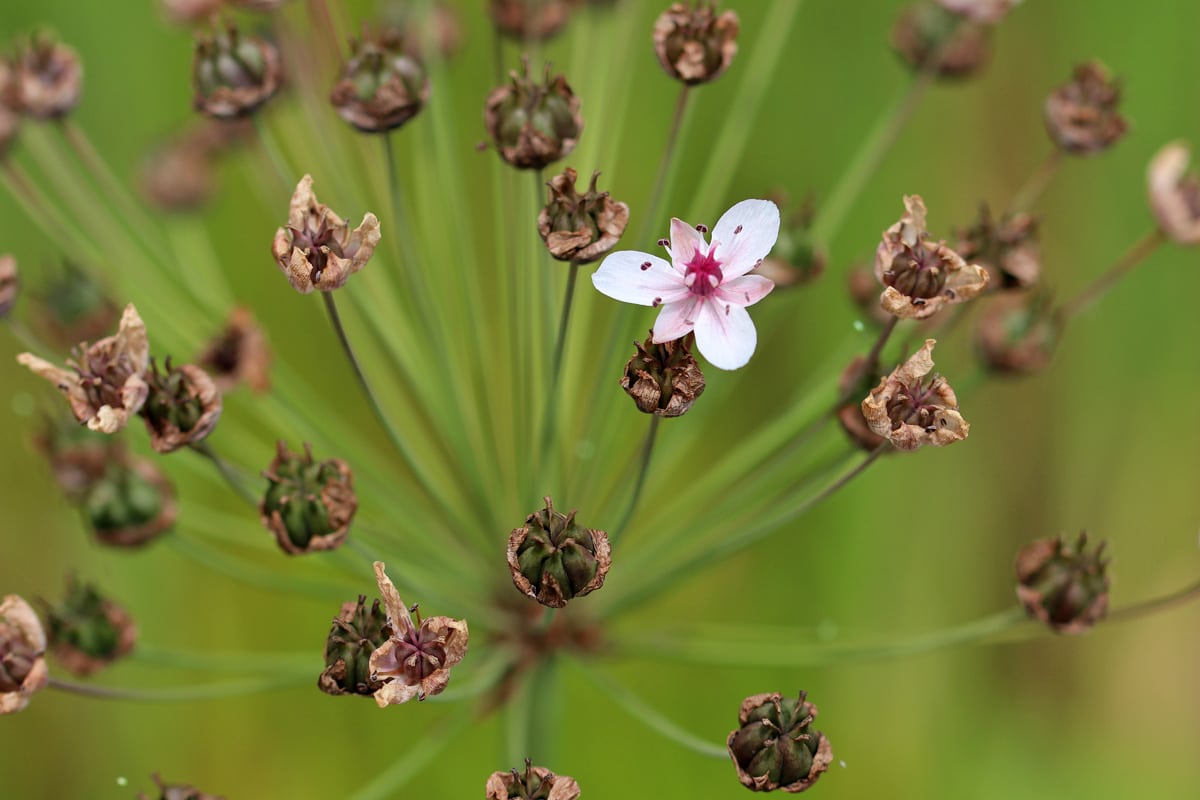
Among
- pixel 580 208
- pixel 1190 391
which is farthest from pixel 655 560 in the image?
pixel 1190 391

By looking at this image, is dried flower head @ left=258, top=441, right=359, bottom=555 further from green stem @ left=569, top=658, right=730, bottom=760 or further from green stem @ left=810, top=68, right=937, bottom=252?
green stem @ left=810, top=68, right=937, bottom=252

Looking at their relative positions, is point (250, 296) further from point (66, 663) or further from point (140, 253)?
point (66, 663)

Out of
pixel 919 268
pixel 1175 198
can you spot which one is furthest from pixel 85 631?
pixel 1175 198

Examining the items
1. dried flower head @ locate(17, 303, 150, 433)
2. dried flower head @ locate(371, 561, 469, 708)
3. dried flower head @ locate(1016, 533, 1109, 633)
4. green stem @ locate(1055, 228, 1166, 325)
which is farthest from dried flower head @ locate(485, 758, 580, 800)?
green stem @ locate(1055, 228, 1166, 325)

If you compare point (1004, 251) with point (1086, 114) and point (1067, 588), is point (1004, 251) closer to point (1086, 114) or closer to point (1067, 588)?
point (1086, 114)

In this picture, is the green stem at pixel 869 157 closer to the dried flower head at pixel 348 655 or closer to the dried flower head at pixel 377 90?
the dried flower head at pixel 377 90

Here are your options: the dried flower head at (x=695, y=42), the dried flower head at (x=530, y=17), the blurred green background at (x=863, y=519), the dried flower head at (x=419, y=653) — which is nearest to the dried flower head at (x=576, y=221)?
the dried flower head at (x=695, y=42)

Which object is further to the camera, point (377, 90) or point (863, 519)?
point (863, 519)
